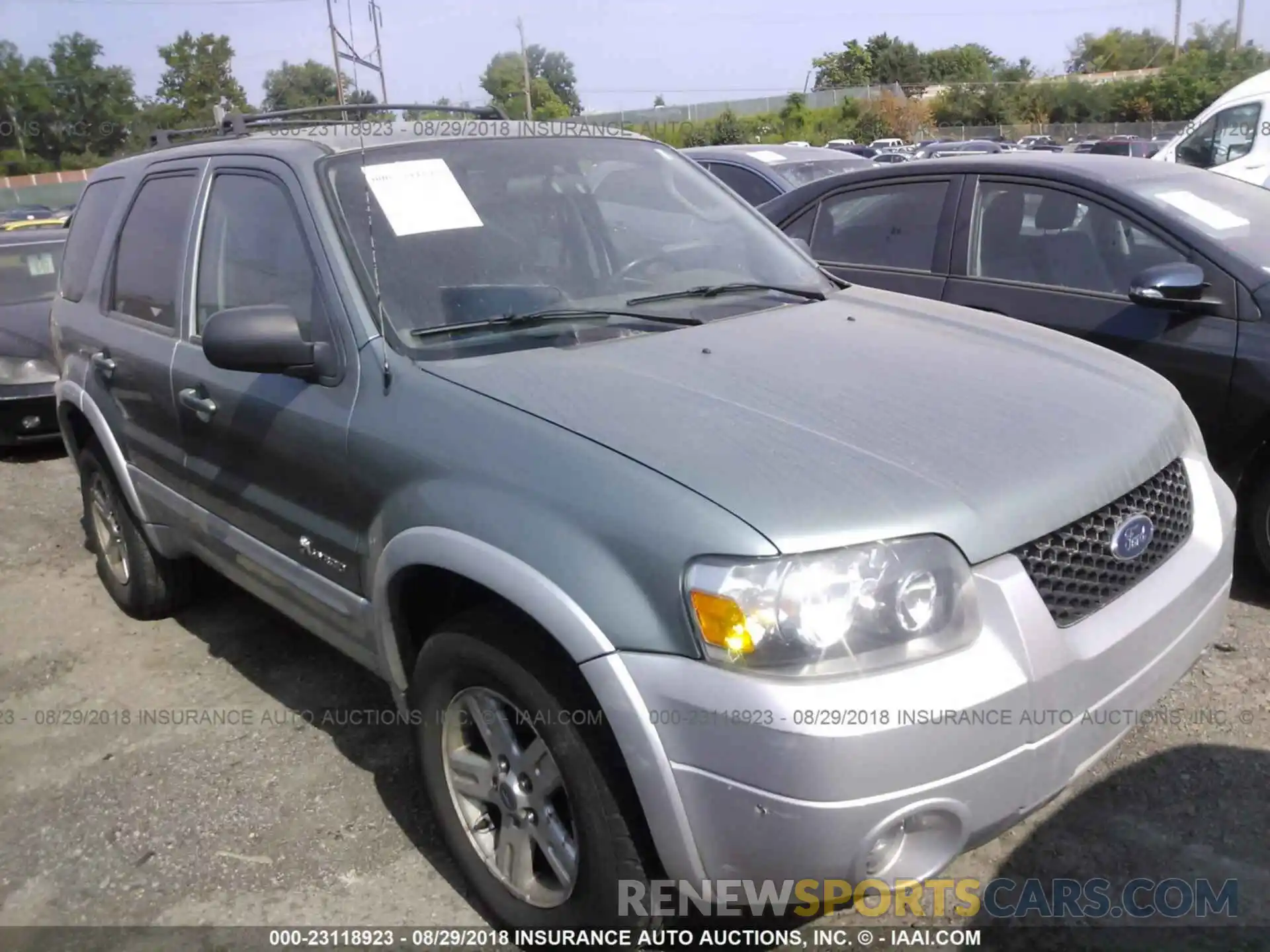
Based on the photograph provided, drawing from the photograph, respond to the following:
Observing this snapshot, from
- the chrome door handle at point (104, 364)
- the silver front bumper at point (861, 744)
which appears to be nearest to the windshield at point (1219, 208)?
the silver front bumper at point (861, 744)

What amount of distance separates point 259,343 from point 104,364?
165cm

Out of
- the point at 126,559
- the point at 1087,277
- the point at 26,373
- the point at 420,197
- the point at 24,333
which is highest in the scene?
the point at 420,197

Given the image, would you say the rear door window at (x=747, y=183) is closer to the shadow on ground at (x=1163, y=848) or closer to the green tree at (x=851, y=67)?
the shadow on ground at (x=1163, y=848)

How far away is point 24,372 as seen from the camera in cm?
747

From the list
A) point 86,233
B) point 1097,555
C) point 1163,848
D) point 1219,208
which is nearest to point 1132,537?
point 1097,555

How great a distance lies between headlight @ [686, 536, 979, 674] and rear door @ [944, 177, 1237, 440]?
2635 millimetres

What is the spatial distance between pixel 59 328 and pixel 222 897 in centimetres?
267

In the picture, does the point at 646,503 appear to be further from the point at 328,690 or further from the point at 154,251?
the point at 154,251

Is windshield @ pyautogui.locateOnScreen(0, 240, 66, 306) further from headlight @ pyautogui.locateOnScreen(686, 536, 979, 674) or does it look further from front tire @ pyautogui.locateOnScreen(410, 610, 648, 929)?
headlight @ pyautogui.locateOnScreen(686, 536, 979, 674)

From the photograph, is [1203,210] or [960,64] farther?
[960,64]

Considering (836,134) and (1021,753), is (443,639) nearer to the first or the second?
(1021,753)

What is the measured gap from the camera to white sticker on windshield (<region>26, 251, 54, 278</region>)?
8602 millimetres

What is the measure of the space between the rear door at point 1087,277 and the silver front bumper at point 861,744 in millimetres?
2333

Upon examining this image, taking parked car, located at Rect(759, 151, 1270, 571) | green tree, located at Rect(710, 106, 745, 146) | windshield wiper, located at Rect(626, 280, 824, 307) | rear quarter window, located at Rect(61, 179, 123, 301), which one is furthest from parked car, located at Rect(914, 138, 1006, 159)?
windshield wiper, located at Rect(626, 280, 824, 307)
